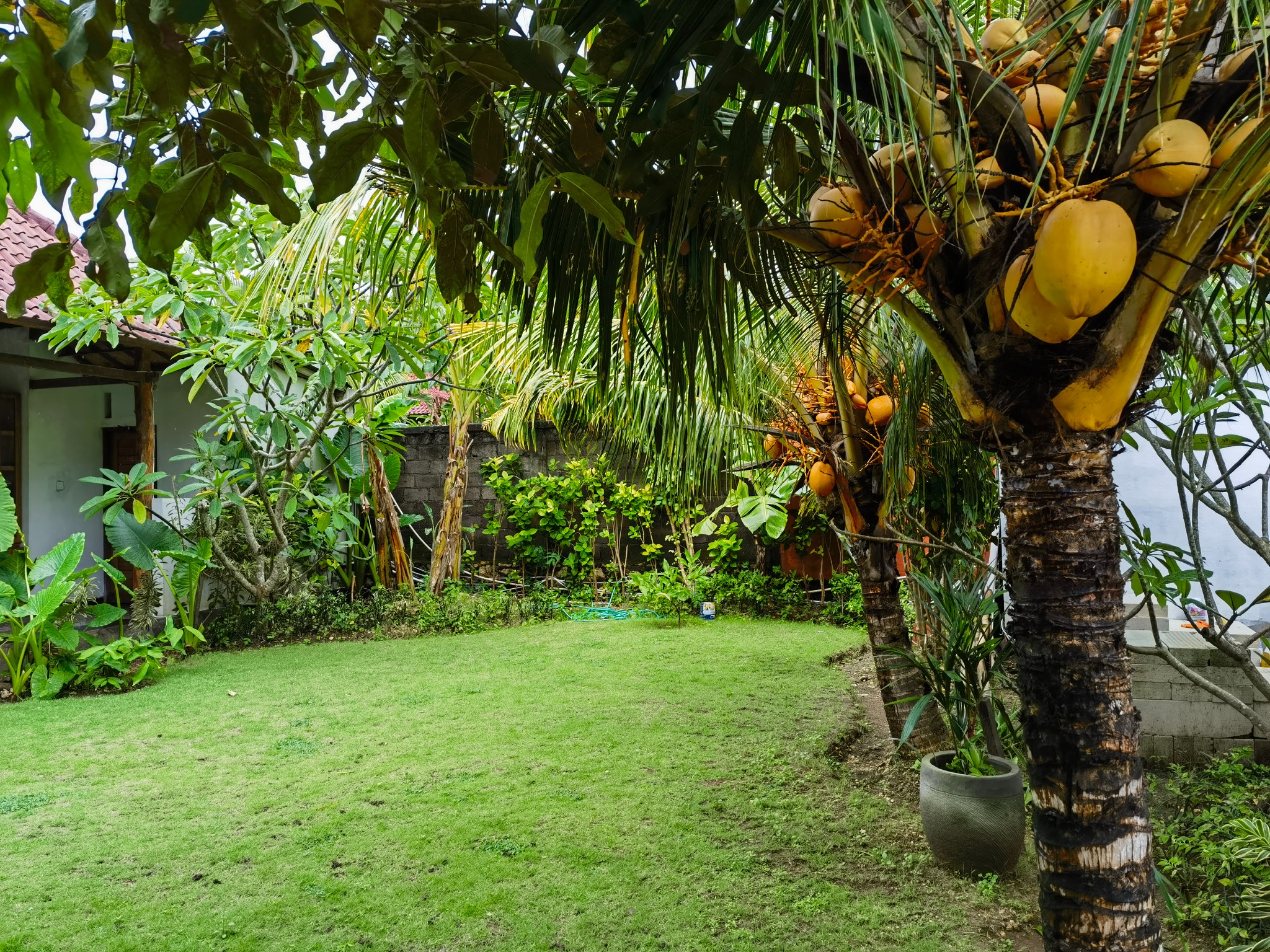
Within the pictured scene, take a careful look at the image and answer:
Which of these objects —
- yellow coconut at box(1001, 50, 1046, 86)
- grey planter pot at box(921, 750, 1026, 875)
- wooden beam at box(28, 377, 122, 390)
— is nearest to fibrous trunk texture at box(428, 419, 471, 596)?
wooden beam at box(28, 377, 122, 390)

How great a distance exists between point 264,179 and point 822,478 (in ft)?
10.8

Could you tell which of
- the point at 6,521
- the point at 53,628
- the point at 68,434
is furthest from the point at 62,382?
the point at 53,628

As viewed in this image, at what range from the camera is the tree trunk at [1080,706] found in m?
1.72

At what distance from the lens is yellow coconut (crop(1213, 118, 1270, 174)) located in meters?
1.49

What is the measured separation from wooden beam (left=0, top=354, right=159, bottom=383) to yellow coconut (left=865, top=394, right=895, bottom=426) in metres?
6.37

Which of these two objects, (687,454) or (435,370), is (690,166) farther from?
(435,370)

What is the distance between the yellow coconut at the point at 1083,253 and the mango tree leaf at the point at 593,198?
2.50ft

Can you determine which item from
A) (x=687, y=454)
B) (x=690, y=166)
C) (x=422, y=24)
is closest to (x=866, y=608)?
(x=687, y=454)

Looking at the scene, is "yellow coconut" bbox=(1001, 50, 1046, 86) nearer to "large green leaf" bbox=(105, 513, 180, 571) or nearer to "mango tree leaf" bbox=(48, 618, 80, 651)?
"mango tree leaf" bbox=(48, 618, 80, 651)

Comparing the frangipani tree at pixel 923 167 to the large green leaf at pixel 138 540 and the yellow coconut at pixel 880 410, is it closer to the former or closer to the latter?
the yellow coconut at pixel 880 410

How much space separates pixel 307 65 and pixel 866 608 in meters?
3.39

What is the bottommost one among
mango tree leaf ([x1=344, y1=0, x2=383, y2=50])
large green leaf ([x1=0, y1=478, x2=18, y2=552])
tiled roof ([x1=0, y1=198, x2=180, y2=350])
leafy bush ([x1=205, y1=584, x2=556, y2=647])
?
leafy bush ([x1=205, y1=584, x2=556, y2=647])

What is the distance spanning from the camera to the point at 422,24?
1.52 metres

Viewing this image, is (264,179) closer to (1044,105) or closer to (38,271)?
(38,271)
